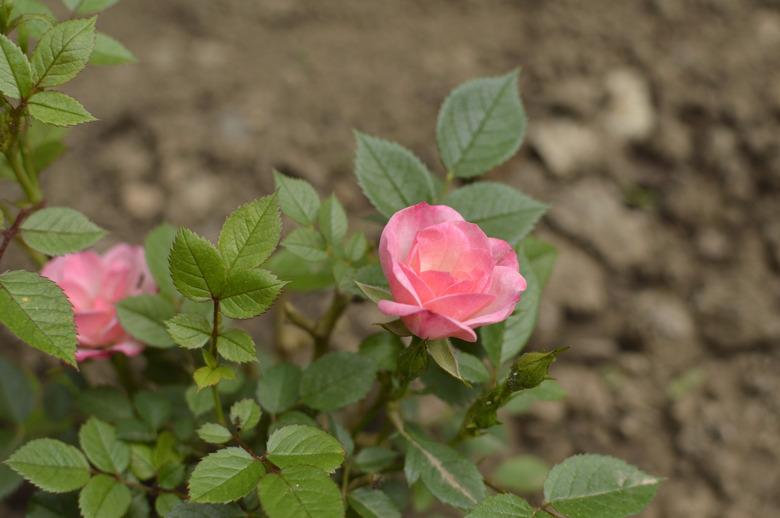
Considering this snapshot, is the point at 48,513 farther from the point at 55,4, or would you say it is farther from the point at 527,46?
the point at 527,46

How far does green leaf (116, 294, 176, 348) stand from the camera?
105 centimetres

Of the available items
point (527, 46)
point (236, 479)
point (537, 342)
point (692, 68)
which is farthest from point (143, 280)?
point (692, 68)

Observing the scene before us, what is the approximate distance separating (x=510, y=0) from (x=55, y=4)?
1235mm

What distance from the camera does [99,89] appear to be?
6.73 ft

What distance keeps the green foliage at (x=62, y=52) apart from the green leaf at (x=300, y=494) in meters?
0.45

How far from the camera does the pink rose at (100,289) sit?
1062 mm

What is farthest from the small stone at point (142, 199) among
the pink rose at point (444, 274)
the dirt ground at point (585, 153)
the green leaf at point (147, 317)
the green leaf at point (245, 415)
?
the pink rose at point (444, 274)

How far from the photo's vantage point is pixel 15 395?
134cm

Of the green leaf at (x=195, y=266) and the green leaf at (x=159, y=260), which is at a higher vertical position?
the green leaf at (x=195, y=266)

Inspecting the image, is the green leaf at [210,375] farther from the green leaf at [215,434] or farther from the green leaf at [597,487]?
the green leaf at [597,487]

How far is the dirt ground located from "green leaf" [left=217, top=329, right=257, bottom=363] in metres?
1.12

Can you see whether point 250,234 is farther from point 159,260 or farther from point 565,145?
point 565,145

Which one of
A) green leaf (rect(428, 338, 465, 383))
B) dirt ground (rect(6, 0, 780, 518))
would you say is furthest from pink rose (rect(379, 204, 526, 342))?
dirt ground (rect(6, 0, 780, 518))

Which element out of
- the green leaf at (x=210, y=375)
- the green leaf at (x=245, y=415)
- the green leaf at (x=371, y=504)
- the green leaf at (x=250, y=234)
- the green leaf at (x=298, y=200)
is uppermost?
the green leaf at (x=250, y=234)
